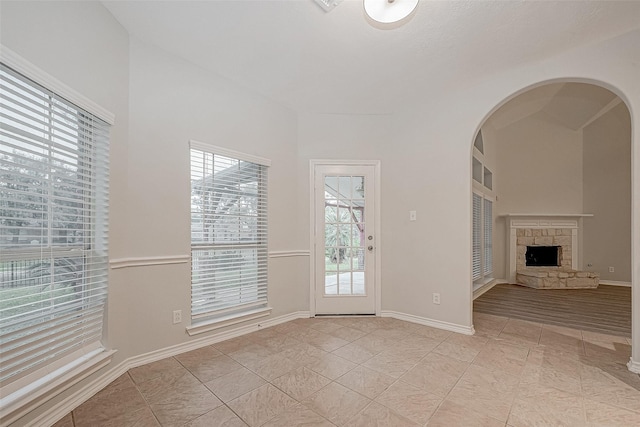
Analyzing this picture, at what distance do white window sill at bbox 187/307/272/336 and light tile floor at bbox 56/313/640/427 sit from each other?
161mm

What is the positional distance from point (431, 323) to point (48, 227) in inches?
133

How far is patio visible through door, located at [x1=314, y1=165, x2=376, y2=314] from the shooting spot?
11.6 feet

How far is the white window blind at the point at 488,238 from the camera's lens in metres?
5.39

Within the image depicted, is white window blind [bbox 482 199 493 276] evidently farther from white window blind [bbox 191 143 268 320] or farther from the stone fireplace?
white window blind [bbox 191 143 268 320]

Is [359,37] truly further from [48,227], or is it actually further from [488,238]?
[488,238]

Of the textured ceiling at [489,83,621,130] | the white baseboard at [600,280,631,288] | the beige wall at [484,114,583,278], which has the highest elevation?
the textured ceiling at [489,83,621,130]

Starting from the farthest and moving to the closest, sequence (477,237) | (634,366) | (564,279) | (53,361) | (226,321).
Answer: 1. (564,279)
2. (477,237)
3. (226,321)
4. (634,366)
5. (53,361)

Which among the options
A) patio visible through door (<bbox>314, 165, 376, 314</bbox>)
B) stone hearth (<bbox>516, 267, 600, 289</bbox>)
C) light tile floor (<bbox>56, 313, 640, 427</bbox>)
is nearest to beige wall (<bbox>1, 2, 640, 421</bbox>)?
patio visible through door (<bbox>314, 165, 376, 314</bbox>)

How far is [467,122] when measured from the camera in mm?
2977

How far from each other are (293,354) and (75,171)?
2083 mm

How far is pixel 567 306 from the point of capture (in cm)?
408

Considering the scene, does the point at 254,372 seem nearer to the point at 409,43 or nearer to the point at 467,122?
the point at 409,43

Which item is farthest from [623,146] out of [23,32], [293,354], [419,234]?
[23,32]

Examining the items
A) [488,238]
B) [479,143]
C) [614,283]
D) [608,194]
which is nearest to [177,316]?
[479,143]
